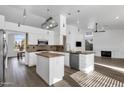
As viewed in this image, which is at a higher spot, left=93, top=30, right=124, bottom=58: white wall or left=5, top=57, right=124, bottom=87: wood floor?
left=93, top=30, right=124, bottom=58: white wall

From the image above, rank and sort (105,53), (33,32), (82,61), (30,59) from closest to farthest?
(82,61) → (30,59) → (33,32) → (105,53)

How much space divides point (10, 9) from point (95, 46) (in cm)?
918

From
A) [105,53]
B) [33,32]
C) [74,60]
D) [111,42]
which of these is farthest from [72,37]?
[111,42]

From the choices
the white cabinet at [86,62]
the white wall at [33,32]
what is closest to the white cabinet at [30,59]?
the white wall at [33,32]

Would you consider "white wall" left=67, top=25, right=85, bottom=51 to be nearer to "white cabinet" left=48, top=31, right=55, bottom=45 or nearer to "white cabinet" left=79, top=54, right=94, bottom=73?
"white cabinet" left=48, top=31, right=55, bottom=45

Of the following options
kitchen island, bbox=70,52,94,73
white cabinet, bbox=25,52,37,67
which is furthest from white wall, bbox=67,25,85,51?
white cabinet, bbox=25,52,37,67

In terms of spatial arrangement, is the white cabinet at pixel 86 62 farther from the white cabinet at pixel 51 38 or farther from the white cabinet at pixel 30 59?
the white cabinet at pixel 30 59

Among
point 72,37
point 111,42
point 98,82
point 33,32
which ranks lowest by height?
point 98,82

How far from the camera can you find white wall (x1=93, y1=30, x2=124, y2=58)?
9391 mm

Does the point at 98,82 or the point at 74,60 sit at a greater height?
the point at 74,60

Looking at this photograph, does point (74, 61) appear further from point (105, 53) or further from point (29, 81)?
point (105, 53)

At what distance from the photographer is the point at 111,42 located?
9.80 metres

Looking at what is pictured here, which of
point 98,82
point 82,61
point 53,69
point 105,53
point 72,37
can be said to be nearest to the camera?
point 53,69

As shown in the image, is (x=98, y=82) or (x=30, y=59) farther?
(x=30, y=59)
